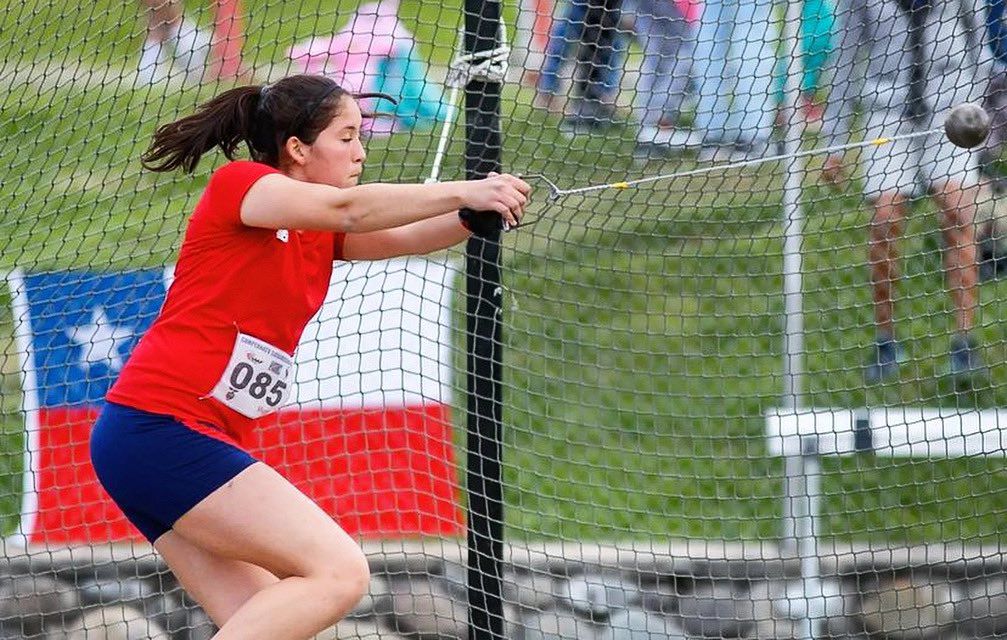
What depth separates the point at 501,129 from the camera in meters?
3.93

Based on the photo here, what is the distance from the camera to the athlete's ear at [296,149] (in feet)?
9.82

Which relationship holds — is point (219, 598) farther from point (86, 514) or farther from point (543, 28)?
point (543, 28)

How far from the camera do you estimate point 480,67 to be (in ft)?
12.4

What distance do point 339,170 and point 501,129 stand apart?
98cm

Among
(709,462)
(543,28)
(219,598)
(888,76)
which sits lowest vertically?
(219,598)

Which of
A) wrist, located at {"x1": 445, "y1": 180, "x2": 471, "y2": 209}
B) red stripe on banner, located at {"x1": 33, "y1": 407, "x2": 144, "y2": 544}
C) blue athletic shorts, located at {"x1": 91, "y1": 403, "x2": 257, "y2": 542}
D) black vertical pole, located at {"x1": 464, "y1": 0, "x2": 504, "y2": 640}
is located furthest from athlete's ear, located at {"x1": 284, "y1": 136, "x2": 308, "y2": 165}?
red stripe on banner, located at {"x1": 33, "y1": 407, "x2": 144, "y2": 544}

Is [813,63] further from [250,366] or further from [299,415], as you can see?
[250,366]

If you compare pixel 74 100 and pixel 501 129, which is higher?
pixel 74 100

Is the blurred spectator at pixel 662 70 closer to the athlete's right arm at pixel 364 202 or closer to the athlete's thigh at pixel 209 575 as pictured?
the athlete's right arm at pixel 364 202

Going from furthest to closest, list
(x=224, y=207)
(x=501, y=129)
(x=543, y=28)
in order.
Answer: (x=543, y=28)
(x=501, y=129)
(x=224, y=207)

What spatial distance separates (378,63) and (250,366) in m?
1.94

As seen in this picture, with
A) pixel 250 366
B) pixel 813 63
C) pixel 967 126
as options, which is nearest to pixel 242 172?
pixel 250 366

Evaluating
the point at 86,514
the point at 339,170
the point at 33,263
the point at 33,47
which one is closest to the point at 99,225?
the point at 33,263

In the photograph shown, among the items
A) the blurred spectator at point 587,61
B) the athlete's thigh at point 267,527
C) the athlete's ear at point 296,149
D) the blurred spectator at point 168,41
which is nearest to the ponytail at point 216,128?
the athlete's ear at point 296,149
